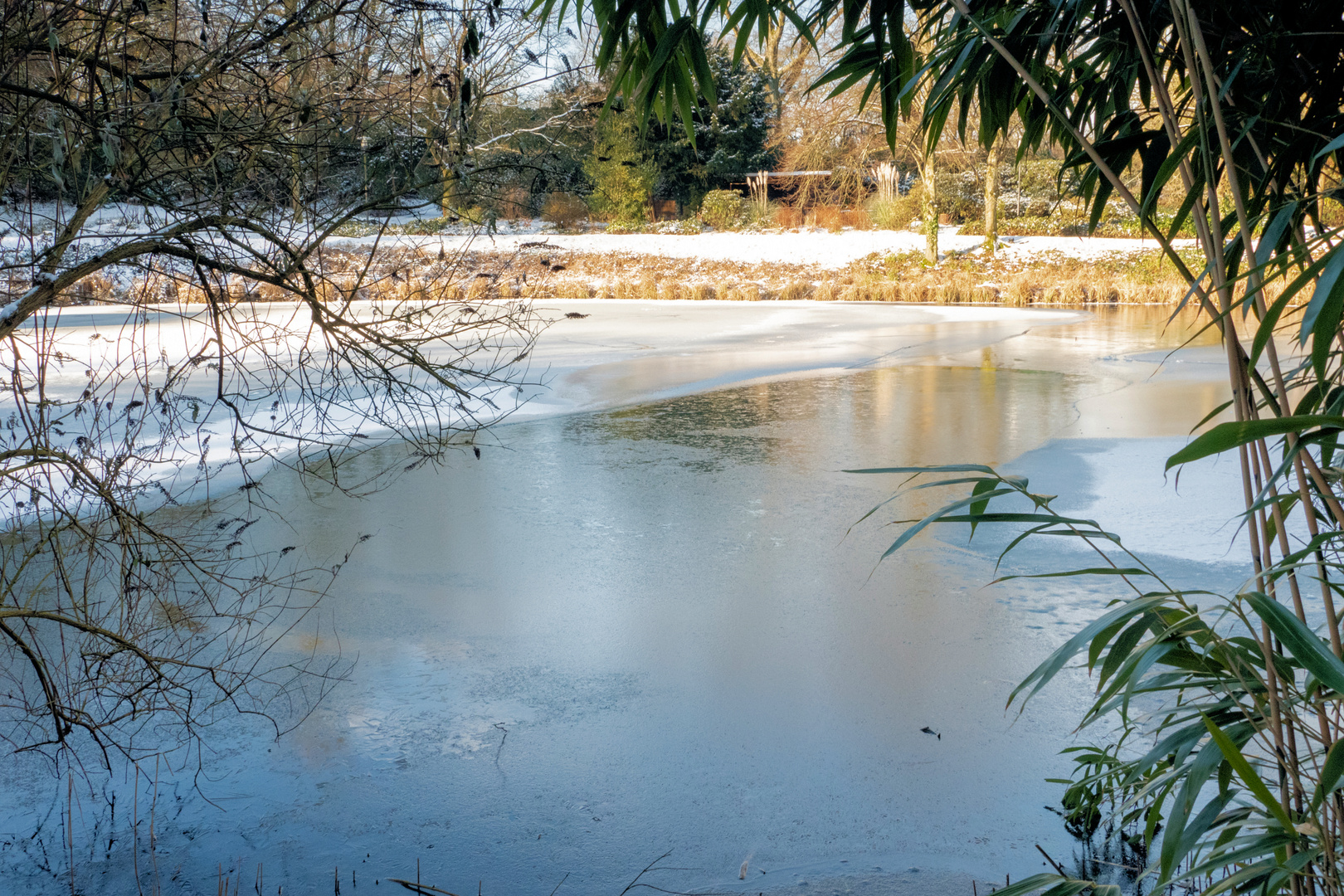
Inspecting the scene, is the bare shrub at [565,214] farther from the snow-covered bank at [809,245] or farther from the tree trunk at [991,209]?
the tree trunk at [991,209]

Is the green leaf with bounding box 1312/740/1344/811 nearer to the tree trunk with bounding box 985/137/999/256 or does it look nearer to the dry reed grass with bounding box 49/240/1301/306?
the dry reed grass with bounding box 49/240/1301/306

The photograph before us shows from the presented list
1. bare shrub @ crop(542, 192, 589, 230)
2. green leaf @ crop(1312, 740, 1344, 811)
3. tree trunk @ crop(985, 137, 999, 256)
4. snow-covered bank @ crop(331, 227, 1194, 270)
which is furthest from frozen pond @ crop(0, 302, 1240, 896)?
bare shrub @ crop(542, 192, 589, 230)

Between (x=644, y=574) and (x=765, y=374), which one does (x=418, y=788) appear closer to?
(x=644, y=574)

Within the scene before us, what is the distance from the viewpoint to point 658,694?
296 cm

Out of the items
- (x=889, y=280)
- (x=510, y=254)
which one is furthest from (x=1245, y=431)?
(x=889, y=280)

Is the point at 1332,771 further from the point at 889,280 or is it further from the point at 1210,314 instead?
the point at 889,280

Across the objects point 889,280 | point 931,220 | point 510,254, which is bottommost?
point 510,254

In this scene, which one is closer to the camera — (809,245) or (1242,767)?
(1242,767)

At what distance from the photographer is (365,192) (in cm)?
217

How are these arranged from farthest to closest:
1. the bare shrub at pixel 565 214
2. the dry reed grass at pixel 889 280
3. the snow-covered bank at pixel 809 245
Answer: the bare shrub at pixel 565 214
the snow-covered bank at pixel 809 245
the dry reed grass at pixel 889 280

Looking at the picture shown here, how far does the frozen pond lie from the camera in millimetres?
2248

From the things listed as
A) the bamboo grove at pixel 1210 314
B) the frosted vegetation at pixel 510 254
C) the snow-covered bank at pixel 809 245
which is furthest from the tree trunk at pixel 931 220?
the bamboo grove at pixel 1210 314

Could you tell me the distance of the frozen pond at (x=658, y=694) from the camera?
7.38ft

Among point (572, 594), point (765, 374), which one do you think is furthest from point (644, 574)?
point (765, 374)
